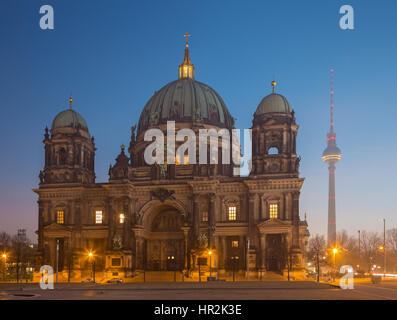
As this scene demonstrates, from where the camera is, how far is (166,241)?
82688 millimetres

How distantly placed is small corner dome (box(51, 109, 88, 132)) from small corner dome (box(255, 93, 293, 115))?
2956 cm

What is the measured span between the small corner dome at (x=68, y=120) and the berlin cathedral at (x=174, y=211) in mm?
180

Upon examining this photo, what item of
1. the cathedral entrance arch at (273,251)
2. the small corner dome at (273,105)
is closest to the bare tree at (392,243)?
the cathedral entrance arch at (273,251)

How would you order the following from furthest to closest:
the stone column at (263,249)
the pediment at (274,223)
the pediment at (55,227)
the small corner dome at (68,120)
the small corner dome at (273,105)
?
the small corner dome at (68,120), the pediment at (55,227), the small corner dome at (273,105), the pediment at (274,223), the stone column at (263,249)

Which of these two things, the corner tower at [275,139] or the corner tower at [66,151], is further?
the corner tower at [66,151]

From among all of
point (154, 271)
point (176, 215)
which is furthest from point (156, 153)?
point (154, 271)

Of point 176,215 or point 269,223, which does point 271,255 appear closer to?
point 269,223

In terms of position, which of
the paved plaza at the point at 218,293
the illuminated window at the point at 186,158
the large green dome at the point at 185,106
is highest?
the large green dome at the point at 185,106

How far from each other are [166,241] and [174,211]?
4888 millimetres

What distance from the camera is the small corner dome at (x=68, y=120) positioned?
282 ft

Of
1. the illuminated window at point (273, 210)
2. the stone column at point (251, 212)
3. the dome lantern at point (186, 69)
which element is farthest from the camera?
the dome lantern at point (186, 69)

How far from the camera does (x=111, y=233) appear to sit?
3066 inches

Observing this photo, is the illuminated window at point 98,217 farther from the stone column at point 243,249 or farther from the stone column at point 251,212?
the stone column at point 251,212

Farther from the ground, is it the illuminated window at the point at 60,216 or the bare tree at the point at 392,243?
the illuminated window at the point at 60,216
